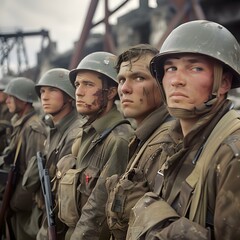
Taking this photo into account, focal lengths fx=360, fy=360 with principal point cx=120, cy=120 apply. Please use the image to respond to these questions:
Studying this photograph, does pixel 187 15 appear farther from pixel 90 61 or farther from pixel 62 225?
pixel 62 225

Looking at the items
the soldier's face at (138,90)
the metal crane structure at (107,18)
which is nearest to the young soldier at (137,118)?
the soldier's face at (138,90)

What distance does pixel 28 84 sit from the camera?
19.4 ft

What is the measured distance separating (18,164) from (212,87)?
3464 millimetres

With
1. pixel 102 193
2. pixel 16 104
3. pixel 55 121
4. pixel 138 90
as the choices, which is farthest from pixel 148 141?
pixel 16 104

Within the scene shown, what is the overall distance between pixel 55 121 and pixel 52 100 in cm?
24

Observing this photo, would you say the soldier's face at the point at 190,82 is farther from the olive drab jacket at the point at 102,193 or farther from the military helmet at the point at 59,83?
the military helmet at the point at 59,83

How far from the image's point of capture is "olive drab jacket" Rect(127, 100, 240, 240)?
1543 mm

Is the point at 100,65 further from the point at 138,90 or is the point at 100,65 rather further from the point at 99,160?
the point at 99,160

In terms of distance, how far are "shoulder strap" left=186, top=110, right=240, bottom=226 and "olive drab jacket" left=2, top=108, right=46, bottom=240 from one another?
3003mm

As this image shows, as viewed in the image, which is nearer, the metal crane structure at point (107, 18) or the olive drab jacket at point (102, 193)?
the olive drab jacket at point (102, 193)

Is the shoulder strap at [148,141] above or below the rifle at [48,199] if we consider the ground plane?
above

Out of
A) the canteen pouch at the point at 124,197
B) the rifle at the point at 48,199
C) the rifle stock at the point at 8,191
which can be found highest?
the canteen pouch at the point at 124,197

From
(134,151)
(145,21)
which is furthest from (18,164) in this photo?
(145,21)

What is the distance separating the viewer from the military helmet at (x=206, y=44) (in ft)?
6.21
